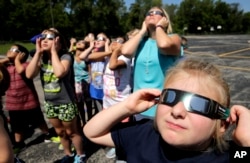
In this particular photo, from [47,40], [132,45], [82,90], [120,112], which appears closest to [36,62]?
[47,40]

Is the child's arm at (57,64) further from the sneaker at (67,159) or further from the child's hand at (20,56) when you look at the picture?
the sneaker at (67,159)

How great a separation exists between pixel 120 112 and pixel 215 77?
537mm

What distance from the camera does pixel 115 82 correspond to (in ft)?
12.0

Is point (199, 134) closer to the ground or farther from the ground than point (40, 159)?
farther from the ground

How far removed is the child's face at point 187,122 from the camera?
1242 millimetres

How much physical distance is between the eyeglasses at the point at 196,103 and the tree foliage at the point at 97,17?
113ft

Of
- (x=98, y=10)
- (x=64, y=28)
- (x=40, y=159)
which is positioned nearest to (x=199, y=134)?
(x=40, y=159)

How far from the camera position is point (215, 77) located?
1.36 m

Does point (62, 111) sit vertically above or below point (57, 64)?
below

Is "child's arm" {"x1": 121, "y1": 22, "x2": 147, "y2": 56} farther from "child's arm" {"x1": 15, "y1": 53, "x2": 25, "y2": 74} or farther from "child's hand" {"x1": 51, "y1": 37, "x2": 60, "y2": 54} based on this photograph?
"child's arm" {"x1": 15, "y1": 53, "x2": 25, "y2": 74}

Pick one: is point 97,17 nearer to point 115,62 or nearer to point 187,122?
point 115,62

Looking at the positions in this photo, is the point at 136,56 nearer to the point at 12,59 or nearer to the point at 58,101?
the point at 58,101

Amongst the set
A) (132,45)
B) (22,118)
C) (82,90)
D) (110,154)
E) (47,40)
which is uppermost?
(47,40)

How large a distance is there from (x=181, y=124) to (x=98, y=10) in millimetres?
62665
